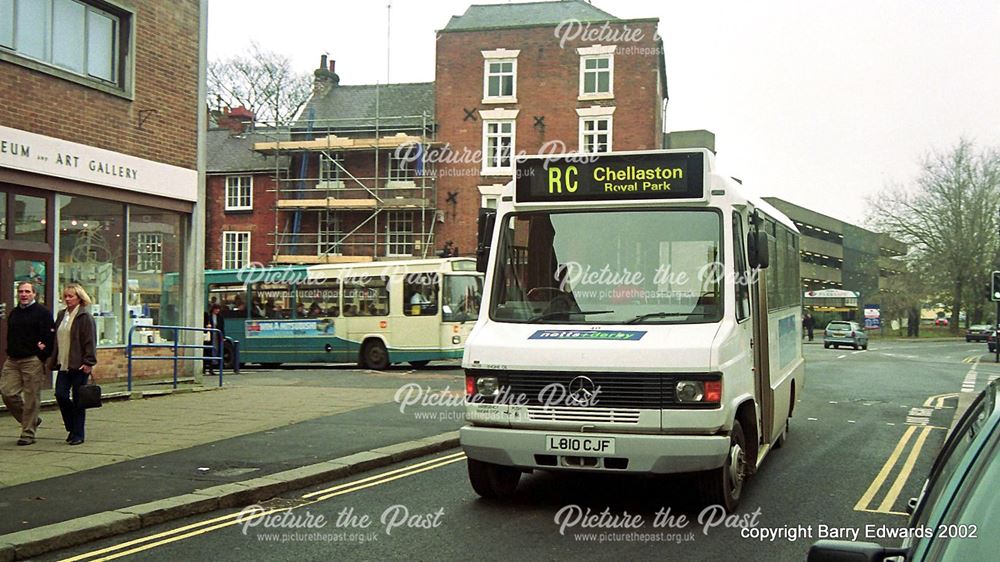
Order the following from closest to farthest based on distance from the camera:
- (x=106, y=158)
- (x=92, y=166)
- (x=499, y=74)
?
(x=92, y=166) < (x=106, y=158) < (x=499, y=74)

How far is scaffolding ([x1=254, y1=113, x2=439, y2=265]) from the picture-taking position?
4431 centimetres

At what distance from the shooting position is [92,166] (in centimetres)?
1533

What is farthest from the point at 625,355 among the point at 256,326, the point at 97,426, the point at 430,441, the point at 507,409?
the point at 256,326

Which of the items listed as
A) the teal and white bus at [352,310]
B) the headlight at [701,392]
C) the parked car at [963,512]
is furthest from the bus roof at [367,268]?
the parked car at [963,512]

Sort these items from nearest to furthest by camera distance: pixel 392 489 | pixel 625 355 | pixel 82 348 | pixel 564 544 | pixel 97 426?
pixel 564 544
pixel 625 355
pixel 392 489
pixel 82 348
pixel 97 426

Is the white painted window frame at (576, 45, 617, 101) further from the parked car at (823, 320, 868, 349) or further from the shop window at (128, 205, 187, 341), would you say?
the shop window at (128, 205, 187, 341)

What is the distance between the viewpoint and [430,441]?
11062mm

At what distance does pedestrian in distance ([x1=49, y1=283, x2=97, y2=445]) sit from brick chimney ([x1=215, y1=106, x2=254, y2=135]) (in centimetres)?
3957

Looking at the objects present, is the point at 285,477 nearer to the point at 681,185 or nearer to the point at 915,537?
the point at 681,185

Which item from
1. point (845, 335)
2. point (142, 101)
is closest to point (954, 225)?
point (845, 335)

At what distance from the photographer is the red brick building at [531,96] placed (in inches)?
1678

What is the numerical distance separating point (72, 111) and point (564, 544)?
12.1 meters

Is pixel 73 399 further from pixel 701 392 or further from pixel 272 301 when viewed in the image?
pixel 272 301

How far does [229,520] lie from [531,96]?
3813 cm
